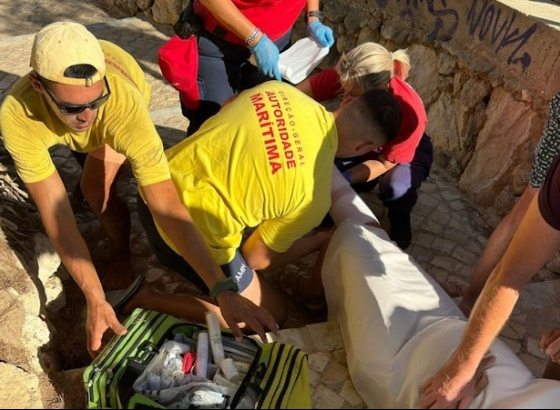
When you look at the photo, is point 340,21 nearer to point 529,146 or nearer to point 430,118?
point 430,118

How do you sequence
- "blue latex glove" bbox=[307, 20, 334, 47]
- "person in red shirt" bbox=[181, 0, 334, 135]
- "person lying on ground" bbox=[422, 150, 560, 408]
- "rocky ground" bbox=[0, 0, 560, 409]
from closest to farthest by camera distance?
1. "person lying on ground" bbox=[422, 150, 560, 408]
2. "rocky ground" bbox=[0, 0, 560, 409]
3. "person in red shirt" bbox=[181, 0, 334, 135]
4. "blue latex glove" bbox=[307, 20, 334, 47]

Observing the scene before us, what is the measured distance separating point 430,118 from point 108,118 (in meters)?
2.86

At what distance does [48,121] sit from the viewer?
275 centimetres

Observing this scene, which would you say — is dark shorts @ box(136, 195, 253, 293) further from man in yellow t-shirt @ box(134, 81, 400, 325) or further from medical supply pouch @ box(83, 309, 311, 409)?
medical supply pouch @ box(83, 309, 311, 409)

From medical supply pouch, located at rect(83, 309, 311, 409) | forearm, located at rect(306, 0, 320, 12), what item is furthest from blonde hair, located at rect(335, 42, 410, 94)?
medical supply pouch, located at rect(83, 309, 311, 409)

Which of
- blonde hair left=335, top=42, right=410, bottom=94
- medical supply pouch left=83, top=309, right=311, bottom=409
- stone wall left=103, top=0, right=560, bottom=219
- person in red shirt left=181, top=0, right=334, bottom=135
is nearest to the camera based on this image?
medical supply pouch left=83, top=309, right=311, bottom=409

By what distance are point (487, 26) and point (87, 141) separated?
276 centimetres

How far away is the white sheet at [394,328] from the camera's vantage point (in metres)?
2.01

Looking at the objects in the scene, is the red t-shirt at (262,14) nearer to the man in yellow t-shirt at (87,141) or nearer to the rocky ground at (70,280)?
the man in yellow t-shirt at (87,141)

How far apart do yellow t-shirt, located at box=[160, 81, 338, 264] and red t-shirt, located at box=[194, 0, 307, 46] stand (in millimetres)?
1021

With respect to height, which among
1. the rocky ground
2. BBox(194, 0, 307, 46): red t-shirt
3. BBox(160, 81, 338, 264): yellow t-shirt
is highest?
BBox(194, 0, 307, 46): red t-shirt

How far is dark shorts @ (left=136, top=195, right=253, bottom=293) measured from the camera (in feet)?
9.89

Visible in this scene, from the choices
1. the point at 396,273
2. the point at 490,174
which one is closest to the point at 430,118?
the point at 490,174

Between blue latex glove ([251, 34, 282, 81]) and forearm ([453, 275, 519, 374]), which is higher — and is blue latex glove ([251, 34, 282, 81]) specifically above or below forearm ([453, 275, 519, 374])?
above
